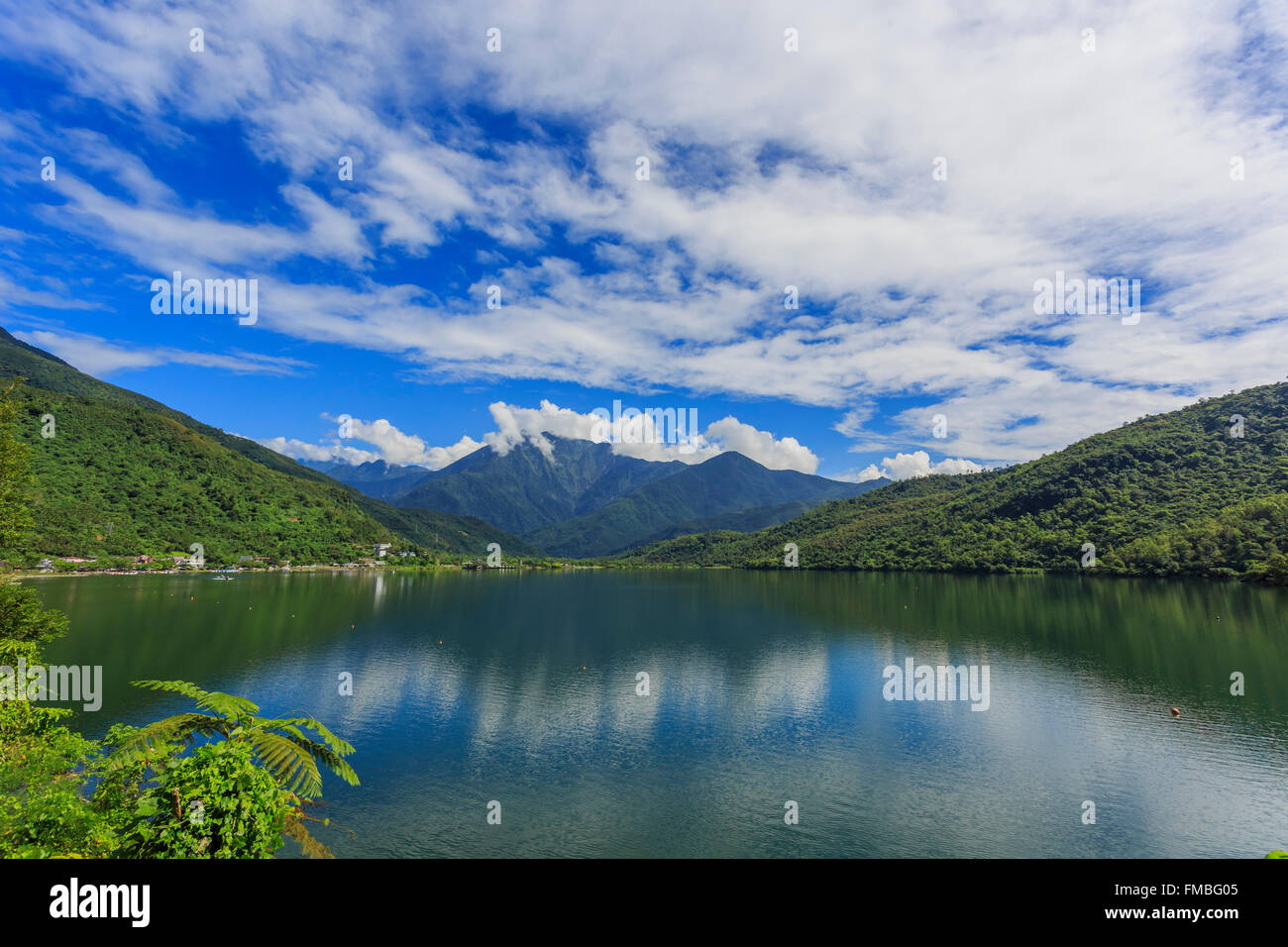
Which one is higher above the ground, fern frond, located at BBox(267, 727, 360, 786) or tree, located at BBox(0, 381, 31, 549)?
tree, located at BBox(0, 381, 31, 549)

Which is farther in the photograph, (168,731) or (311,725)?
(311,725)

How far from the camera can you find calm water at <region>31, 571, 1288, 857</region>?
80.3ft

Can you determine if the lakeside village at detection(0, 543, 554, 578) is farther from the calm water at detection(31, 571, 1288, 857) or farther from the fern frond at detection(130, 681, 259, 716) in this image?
the fern frond at detection(130, 681, 259, 716)

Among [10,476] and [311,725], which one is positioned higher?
[10,476]

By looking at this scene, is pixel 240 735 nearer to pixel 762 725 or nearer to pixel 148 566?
pixel 762 725

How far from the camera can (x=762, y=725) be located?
38750 millimetres

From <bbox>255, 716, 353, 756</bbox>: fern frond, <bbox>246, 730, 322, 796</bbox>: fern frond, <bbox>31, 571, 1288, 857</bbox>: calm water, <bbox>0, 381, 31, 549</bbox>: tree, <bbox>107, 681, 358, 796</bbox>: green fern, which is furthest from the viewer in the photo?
<bbox>0, 381, 31, 549</bbox>: tree

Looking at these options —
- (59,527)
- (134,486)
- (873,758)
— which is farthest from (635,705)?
(134,486)

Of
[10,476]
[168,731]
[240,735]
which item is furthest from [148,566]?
[240,735]

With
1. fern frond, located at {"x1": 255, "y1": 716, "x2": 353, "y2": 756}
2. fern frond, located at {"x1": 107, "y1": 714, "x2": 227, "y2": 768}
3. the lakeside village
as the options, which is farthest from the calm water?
the lakeside village

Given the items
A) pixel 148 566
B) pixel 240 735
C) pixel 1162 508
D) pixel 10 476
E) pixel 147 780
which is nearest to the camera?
pixel 147 780

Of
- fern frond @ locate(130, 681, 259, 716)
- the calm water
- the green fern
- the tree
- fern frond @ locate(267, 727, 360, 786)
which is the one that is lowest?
the calm water
